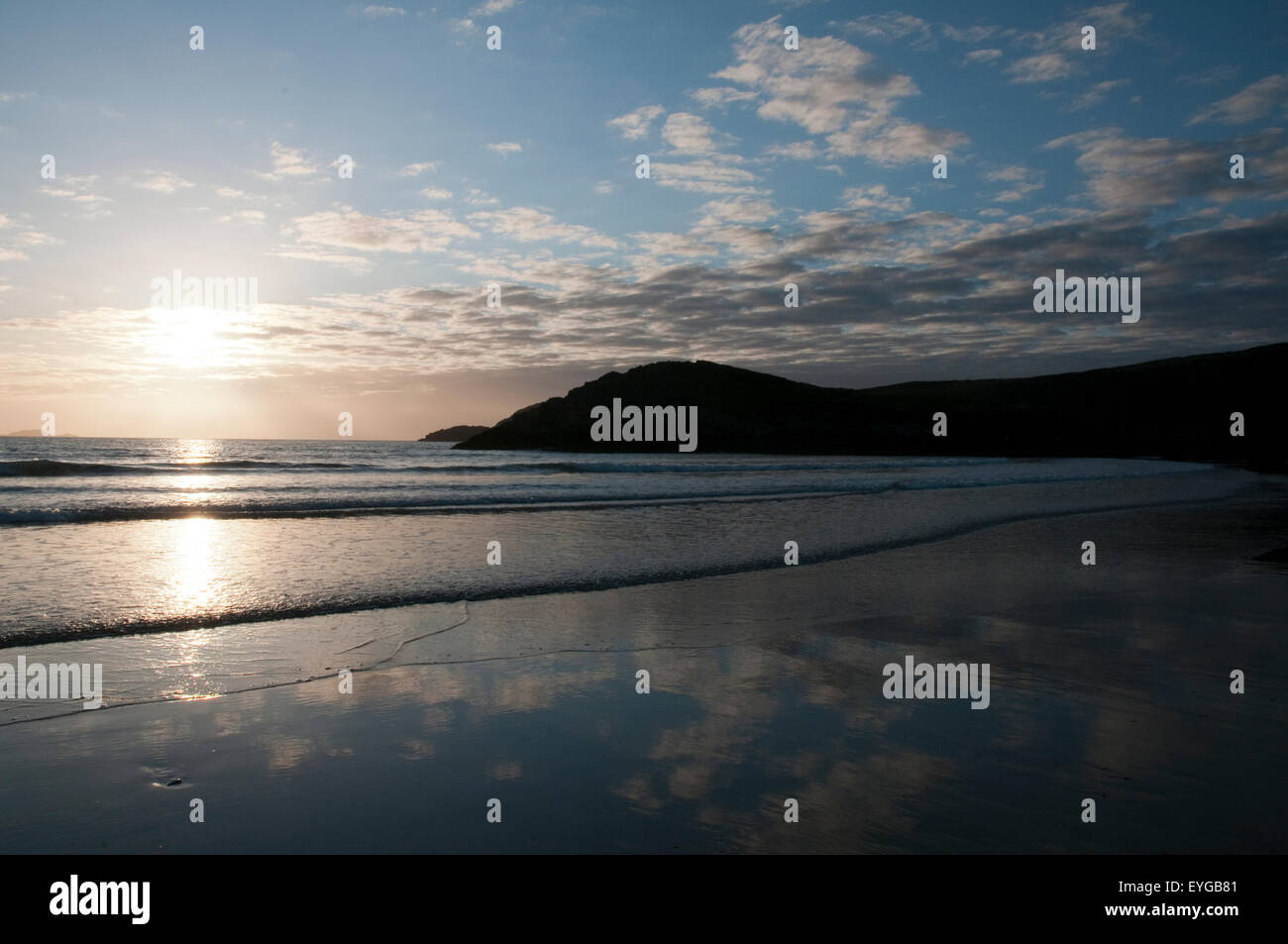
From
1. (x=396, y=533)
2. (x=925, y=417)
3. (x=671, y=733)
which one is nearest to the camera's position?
(x=671, y=733)

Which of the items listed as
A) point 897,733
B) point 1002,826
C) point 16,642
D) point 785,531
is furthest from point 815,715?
point 785,531

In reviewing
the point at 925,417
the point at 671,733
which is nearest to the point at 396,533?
the point at 671,733

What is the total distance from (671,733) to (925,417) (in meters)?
92.1

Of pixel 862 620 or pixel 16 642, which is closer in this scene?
pixel 16 642

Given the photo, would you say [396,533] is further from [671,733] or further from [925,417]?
[925,417]

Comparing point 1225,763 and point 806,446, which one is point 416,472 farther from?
point 806,446

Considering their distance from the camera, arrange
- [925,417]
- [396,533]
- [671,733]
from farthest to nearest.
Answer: [925,417] < [396,533] < [671,733]

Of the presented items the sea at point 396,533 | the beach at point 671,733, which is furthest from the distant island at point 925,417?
the beach at point 671,733

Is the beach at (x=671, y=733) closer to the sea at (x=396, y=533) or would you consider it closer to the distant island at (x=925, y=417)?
the sea at (x=396, y=533)

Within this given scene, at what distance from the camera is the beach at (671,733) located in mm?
3844

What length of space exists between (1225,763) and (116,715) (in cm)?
722

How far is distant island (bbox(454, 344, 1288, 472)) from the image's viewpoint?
270 feet

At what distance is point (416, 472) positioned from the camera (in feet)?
140

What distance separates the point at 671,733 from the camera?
206 inches
